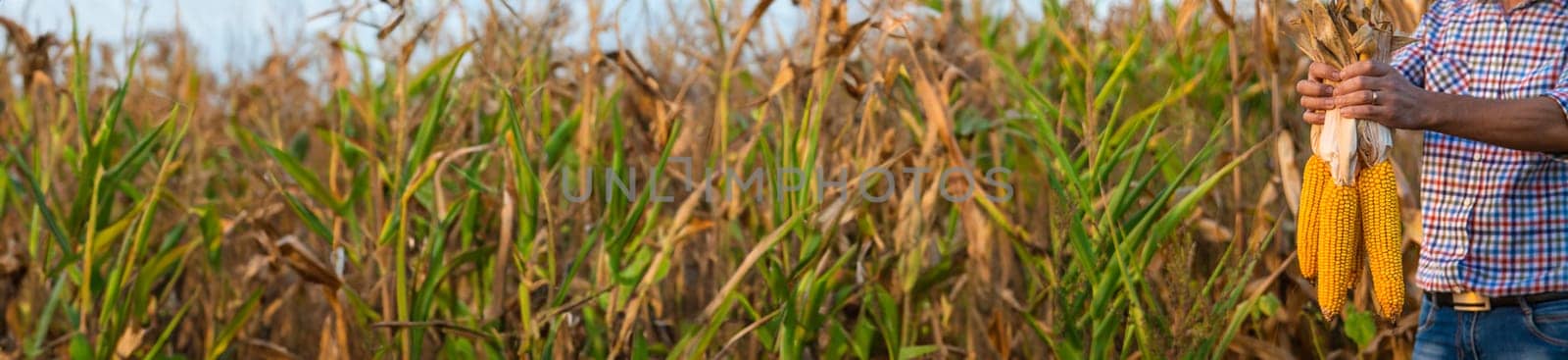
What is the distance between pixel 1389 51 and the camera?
120 cm

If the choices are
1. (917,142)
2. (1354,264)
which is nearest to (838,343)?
(917,142)

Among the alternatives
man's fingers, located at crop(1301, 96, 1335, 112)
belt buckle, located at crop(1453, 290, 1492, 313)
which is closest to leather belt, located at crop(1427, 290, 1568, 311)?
belt buckle, located at crop(1453, 290, 1492, 313)

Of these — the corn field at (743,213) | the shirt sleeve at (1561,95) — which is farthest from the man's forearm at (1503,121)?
the corn field at (743,213)

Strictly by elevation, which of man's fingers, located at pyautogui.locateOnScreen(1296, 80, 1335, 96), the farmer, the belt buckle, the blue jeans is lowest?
the blue jeans

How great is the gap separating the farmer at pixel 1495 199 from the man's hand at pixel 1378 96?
0.19 m

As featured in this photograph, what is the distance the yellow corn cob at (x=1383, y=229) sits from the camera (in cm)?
123

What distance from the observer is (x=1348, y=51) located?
120 centimetres

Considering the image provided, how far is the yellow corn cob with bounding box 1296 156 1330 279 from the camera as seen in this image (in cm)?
126

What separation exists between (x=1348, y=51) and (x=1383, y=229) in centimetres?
16

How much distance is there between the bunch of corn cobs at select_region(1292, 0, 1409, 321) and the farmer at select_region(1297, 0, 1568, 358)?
152mm

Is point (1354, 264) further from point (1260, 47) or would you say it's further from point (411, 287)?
point (411, 287)

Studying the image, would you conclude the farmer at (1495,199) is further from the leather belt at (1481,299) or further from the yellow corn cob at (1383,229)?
the yellow corn cob at (1383,229)

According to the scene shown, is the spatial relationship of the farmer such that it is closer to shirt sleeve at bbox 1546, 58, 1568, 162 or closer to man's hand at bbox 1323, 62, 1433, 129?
shirt sleeve at bbox 1546, 58, 1568, 162

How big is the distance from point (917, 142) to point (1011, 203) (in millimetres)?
260
